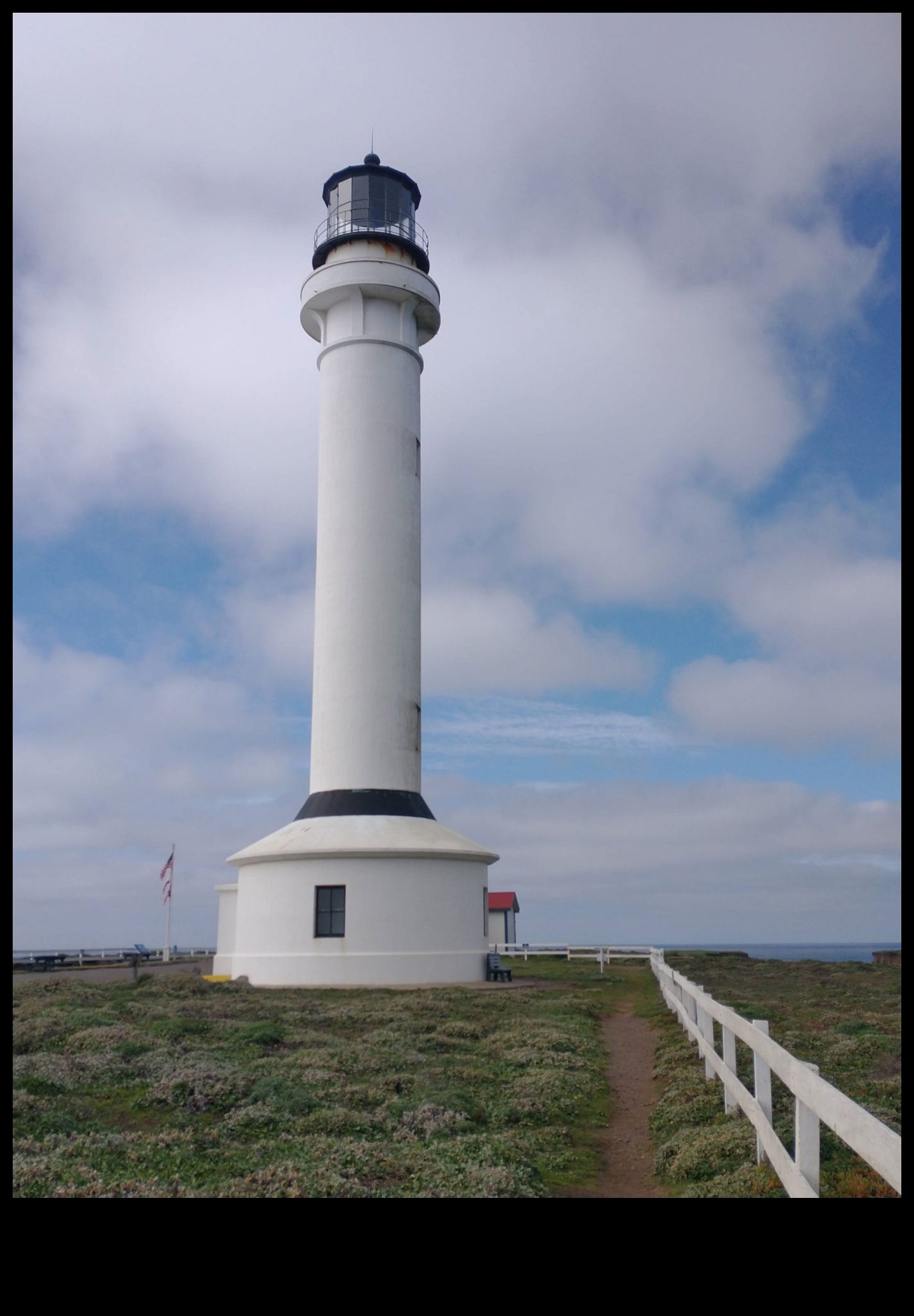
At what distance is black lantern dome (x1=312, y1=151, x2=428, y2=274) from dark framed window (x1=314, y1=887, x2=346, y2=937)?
16739 millimetres

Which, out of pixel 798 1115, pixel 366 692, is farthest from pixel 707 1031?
pixel 366 692

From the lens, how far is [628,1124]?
9047mm

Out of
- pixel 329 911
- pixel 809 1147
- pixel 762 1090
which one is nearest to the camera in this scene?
pixel 809 1147

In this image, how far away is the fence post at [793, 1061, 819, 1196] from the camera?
16.7 feet

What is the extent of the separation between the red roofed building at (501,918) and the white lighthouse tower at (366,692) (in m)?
13.8

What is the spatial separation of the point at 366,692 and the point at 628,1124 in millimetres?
16015

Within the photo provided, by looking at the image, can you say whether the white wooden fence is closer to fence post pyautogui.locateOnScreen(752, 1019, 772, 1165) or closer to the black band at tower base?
fence post pyautogui.locateOnScreen(752, 1019, 772, 1165)

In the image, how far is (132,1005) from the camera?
1592 centimetres

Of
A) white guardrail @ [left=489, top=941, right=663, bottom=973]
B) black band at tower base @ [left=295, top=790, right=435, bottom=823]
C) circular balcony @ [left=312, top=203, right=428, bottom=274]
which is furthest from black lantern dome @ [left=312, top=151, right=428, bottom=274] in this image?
white guardrail @ [left=489, top=941, right=663, bottom=973]

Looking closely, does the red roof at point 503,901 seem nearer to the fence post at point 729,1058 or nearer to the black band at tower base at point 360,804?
the black band at tower base at point 360,804

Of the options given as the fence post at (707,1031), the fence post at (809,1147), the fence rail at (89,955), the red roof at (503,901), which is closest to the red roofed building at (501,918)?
the red roof at (503,901)

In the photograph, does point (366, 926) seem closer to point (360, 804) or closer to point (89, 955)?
point (360, 804)
